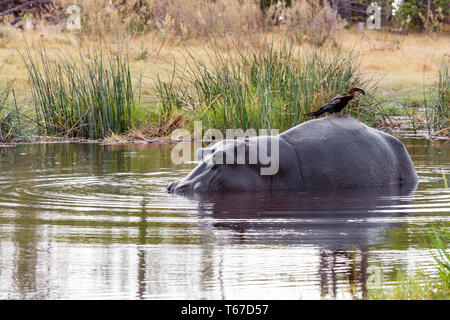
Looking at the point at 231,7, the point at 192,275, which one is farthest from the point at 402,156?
the point at 231,7

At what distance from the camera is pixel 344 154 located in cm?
650

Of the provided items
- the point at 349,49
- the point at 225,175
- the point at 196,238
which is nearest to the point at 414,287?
the point at 196,238

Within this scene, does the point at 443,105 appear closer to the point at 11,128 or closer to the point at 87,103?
the point at 87,103

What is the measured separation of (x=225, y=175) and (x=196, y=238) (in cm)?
180

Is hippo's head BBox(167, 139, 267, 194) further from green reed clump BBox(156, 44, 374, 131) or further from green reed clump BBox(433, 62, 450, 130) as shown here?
green reed clump BBox(433, 62, 450, 130)

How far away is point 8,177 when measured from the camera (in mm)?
7227

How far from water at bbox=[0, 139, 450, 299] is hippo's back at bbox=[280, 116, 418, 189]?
0.71 ft

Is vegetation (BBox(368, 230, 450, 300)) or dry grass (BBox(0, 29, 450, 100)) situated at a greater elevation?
vegetation (BBox(368, 230, 450, 300))

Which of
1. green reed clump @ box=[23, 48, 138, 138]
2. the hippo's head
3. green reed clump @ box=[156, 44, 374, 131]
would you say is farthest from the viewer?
green reed clump @ box=[23, 48, 138, 138]

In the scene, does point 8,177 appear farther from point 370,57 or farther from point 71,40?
point 370,57

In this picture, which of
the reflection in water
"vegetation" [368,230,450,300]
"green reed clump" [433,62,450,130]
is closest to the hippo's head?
the reflection in water

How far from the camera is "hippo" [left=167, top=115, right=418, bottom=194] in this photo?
20.6 feet

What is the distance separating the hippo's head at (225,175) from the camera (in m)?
6.23

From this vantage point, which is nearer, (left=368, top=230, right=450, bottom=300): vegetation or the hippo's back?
(left=368, top=230, right=450, bottom=300): vegetation
